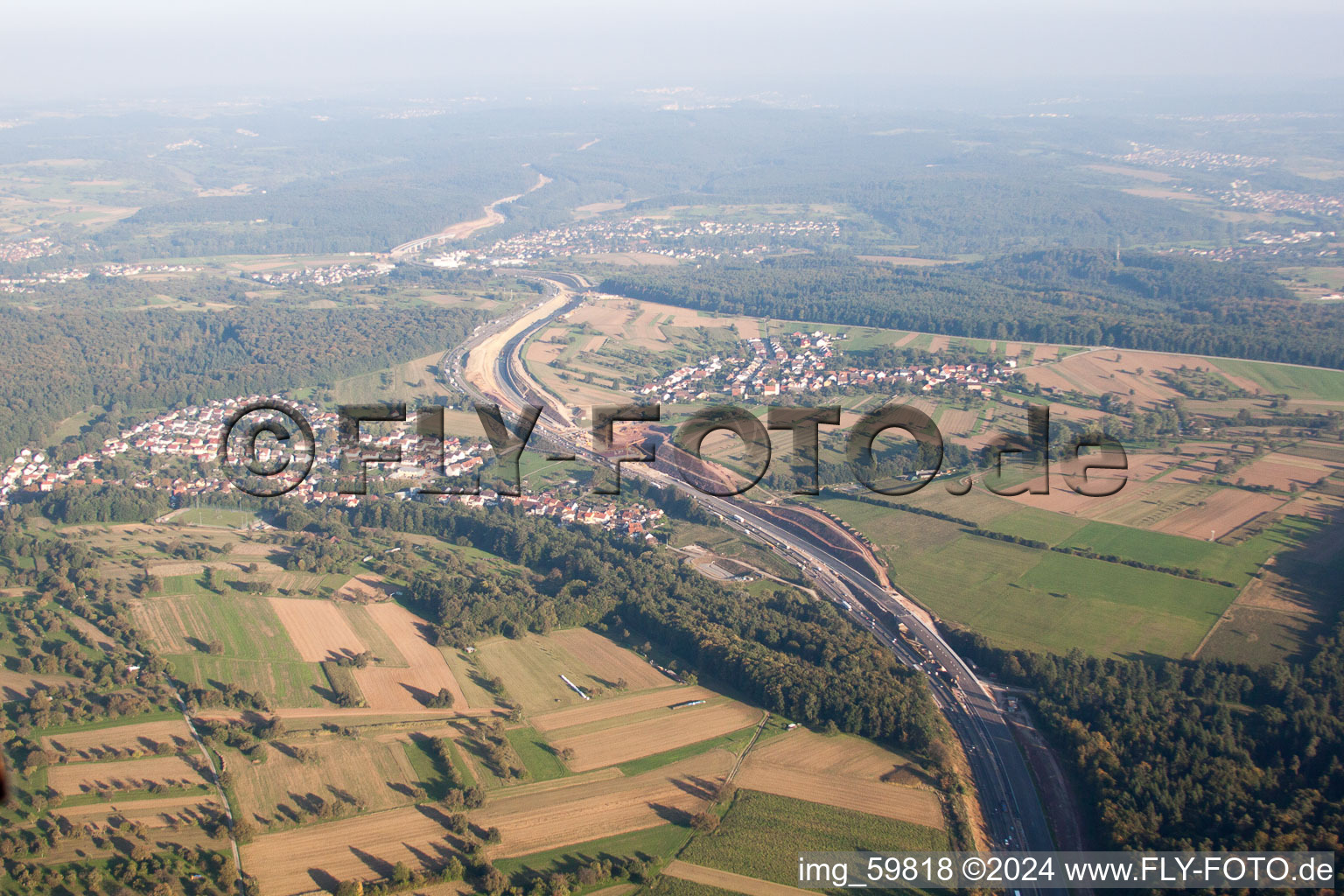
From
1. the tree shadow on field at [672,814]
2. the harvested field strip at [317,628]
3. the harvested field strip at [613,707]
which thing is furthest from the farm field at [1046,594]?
the harvested field strip at [317,628]

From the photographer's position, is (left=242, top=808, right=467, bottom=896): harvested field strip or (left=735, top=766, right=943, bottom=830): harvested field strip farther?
(left=735, top=766, right=943, bottom=830): harvested field strip

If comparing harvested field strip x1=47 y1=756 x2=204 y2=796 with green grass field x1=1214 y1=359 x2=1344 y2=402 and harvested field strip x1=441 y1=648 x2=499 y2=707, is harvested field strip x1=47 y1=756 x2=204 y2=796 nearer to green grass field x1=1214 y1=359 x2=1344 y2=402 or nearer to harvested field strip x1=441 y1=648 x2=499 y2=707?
harvested field strip x1=441 y1=648 x2=499 y2=707

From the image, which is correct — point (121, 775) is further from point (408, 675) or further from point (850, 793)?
point (850, 793)

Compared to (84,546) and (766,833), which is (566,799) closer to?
(766,833)

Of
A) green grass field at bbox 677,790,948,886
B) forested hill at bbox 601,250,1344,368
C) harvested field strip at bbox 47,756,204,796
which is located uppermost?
forested hill at bbox 601,250,1344,368

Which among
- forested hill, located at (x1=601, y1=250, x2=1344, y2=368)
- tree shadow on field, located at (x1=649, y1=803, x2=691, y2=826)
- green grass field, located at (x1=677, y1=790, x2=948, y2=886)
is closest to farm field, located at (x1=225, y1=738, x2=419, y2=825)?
tree shadow on field, located at (x1=649, y1=803, x2=691, y2=826)

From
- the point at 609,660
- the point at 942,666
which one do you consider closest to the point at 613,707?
the point at 609,660

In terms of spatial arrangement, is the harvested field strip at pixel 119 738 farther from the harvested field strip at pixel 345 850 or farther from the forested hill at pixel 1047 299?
the forested hill at pixel 1047 299
